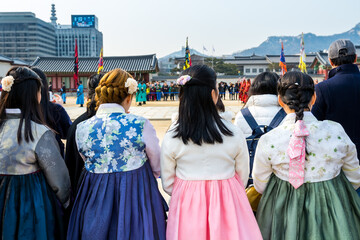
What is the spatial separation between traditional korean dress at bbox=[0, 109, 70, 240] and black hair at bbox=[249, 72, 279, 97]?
155cm

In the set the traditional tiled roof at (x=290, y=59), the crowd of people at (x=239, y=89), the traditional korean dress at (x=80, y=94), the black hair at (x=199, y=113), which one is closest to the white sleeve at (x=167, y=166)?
the black hair at (x=199, y=113)

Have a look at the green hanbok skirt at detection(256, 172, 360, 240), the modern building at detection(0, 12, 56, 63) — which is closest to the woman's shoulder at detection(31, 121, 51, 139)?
the green hanbok skirt at detection(256, 172, 360, 240)

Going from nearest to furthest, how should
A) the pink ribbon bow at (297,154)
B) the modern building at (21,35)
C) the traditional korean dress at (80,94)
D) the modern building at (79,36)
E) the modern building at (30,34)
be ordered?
the pink ribbon bow at (297,154), the traditional korean dress at (80,94), the modern building at (21,35), the modern building at (30,34), the modern building at (79,36)

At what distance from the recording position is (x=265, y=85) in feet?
8.37

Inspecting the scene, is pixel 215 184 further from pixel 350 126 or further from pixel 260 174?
pixel 350 126

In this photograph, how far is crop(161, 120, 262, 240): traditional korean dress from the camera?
1.90m

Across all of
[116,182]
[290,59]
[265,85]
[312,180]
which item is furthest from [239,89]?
[290,59]

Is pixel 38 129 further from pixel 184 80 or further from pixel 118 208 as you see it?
pixel 184 80

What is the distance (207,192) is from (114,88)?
0.88 meters

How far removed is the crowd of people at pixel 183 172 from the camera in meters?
1.91

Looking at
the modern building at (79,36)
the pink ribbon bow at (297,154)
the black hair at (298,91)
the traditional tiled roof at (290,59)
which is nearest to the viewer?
the pink ribbon bow at (297,154)

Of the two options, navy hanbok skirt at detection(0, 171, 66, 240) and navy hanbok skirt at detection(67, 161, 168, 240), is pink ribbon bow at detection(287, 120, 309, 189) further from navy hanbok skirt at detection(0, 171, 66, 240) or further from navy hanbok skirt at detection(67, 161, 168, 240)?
navy hanbok skirt at detection(0, 171, 66, 240)

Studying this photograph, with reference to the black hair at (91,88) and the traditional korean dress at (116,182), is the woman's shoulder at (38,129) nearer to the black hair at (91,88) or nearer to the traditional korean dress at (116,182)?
the traditional korean dress at (116,182)

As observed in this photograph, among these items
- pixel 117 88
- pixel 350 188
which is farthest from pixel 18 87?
pixel 350 188
